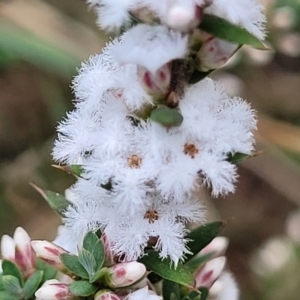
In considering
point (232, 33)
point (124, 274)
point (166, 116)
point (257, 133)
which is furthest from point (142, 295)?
point (257, 133)

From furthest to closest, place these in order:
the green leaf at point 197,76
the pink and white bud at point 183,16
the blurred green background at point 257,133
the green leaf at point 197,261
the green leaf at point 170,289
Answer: the blurred green background at point 257,133 → the green leaf at point 197,261 → the green leaf at point 170,289 → the green leaf at point 197,76 → the pink and white bud at point 183,16

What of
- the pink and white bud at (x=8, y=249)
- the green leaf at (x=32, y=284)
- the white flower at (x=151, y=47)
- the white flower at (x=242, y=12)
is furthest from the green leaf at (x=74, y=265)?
the white flower at (x=242, y=12)

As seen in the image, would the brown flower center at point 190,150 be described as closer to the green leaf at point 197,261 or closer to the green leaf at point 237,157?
the green leaf at point 237,157

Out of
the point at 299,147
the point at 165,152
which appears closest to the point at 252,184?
the point at 299,147

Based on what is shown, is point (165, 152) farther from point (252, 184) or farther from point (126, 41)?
point (252, 184)

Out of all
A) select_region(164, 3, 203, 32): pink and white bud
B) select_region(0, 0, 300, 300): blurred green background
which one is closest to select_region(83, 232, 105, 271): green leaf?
select_region(164, 3, 203, 32): pink and white bud

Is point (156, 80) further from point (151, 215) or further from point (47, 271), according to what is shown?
point (47, 271)

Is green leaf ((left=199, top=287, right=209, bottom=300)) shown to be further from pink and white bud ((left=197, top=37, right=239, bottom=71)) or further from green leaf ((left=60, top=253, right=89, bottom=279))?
pink and white bud ((left=197, top=37, right=239, bottom=71))
